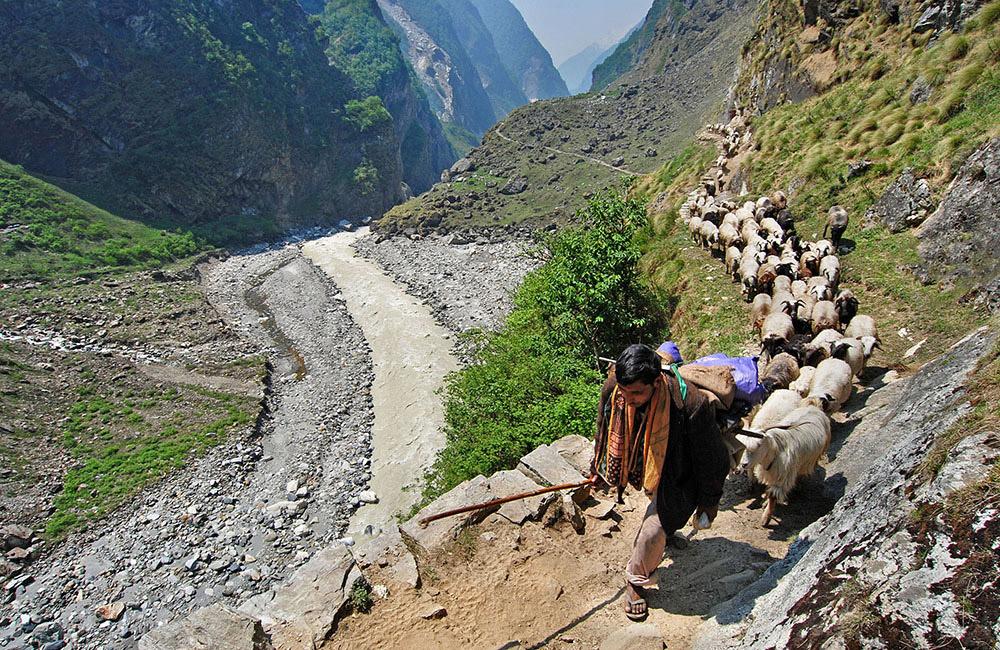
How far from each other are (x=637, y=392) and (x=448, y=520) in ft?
11.5

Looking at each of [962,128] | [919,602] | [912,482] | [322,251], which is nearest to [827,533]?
[912,482]

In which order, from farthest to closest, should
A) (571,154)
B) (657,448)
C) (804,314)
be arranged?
(571,154), (804,314), (657,448)

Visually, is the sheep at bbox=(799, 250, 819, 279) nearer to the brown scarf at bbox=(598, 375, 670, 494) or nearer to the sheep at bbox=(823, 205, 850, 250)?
the sheep at bbox=(823, 205, 850, 250)

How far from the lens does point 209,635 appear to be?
185 inches

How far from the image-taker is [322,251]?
51.5 meters

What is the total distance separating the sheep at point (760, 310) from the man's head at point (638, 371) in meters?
8.34

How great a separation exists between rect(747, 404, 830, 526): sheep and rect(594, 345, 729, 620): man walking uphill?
1510 millimetres

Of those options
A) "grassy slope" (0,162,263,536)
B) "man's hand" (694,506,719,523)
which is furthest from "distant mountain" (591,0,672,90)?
"man's hand" (694,506,719,523)

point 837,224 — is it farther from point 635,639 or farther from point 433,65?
point 433,65

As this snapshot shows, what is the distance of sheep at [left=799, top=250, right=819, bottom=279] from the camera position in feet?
38.1

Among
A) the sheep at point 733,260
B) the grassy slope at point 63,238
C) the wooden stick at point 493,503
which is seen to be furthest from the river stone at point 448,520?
the grassy slope at point 63,238

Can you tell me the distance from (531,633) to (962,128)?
45.4ft

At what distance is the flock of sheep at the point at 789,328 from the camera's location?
5.86 metres

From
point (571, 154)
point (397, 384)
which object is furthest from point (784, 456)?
point (571, 154)
